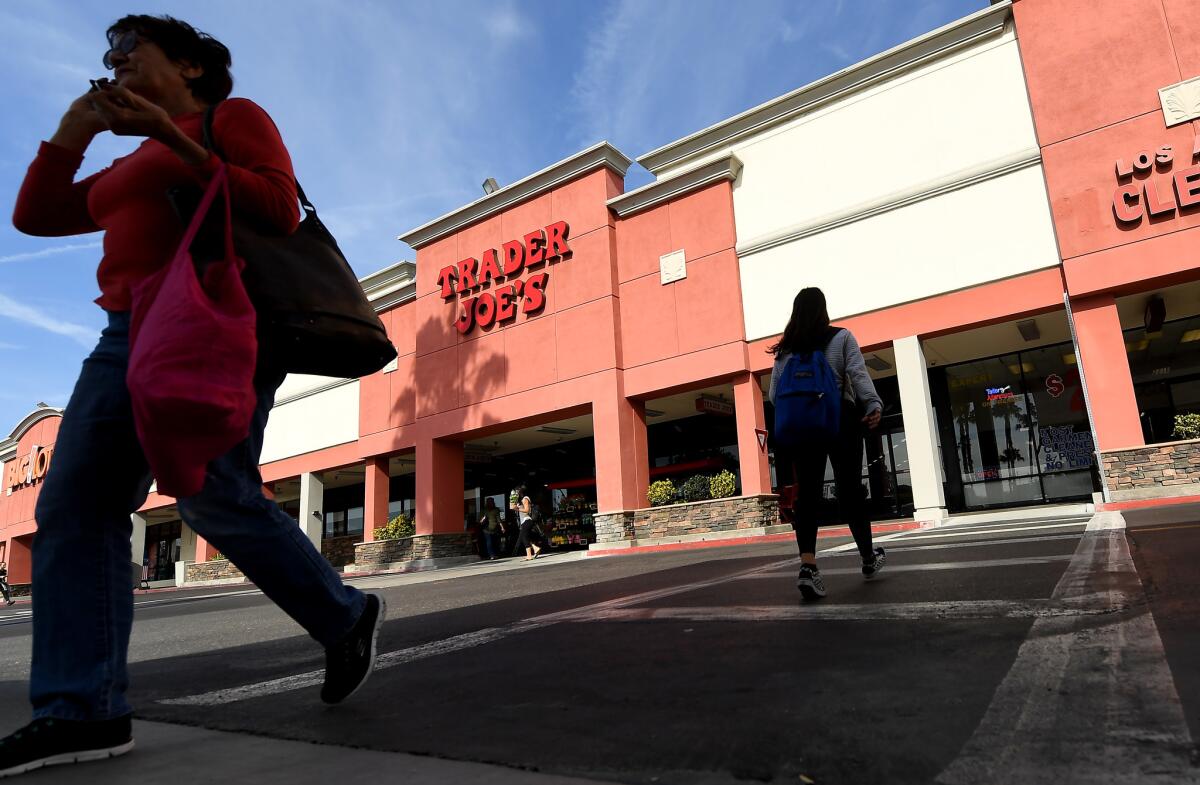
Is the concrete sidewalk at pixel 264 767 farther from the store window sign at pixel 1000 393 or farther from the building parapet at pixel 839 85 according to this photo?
the store window sign at pixel 1000 393

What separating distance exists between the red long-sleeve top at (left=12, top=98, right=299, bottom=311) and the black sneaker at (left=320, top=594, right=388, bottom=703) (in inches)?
41.1

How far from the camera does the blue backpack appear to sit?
368 cm

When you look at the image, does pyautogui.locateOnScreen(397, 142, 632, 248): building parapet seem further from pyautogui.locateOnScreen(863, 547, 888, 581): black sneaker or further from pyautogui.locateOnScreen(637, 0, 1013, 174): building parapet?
pyautogui.locateOnScreen(863, 547, 888, 581): black sneaker

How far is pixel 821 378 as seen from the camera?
3742mm

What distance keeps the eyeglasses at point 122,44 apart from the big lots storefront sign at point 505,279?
55.2 feet

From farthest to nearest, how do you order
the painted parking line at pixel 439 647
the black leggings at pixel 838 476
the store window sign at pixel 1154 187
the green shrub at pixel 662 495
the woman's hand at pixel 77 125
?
the green shrub at pixel 662 495
the store window sign at pixel 1154 187
the black leggings at pixel 838 476
the painted parking line at pixel 439 647
the woman's hand at pixel 77 125

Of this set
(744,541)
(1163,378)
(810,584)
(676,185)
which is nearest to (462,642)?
(810,584)

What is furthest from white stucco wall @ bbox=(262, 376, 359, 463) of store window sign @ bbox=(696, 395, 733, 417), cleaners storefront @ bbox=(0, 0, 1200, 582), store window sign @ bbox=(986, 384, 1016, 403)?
store window sign @ bbox=(986, 384, 1016, 403)

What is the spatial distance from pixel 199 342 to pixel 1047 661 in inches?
81.0

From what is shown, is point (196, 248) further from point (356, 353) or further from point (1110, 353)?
point (1110, 353)

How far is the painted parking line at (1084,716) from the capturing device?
1.07 m

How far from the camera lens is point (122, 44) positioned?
192 cm

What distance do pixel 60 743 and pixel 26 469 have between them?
48.0 m

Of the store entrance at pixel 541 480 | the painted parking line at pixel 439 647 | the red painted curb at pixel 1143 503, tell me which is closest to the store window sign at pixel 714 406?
the store entrance at pixel 541 480
